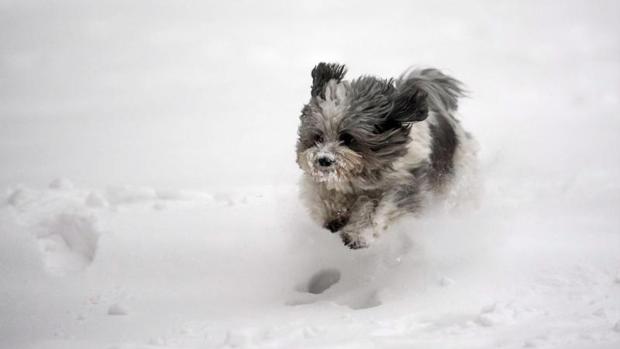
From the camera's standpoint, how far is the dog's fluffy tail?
4638mm

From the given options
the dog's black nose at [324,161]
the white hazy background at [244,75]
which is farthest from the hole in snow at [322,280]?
the white hazy background at [244,75]

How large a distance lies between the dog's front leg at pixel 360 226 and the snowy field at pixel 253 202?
0.79ft

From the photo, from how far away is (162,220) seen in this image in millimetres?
4660

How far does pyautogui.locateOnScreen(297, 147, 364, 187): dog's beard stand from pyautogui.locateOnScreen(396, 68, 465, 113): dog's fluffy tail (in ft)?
2.62

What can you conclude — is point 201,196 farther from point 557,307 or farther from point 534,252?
point 557,307

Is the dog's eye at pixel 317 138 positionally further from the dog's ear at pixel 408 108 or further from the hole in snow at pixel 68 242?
the hole in snow at pixel 68 242

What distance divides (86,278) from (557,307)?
9.36 feet

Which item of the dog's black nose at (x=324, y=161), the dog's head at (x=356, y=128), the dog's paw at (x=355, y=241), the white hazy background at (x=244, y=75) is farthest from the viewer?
the white hazy background at (x=244, y=75)

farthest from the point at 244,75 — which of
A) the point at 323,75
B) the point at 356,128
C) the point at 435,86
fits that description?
the point at 356,128

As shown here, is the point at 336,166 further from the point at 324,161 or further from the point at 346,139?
the point at 346,139

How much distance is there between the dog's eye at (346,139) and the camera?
13.1 feet

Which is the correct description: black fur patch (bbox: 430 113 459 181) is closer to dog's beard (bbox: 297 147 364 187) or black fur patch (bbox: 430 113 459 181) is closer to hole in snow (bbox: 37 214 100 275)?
dog's beard (bbox: 297 147 364 187)

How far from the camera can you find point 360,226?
4.11 m

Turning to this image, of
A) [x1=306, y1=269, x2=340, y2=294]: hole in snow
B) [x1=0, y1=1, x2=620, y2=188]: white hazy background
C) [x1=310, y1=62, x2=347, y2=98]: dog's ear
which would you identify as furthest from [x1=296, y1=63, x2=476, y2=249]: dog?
[x1=0, y1=1, x2=620, y2=188]: white hazy background
